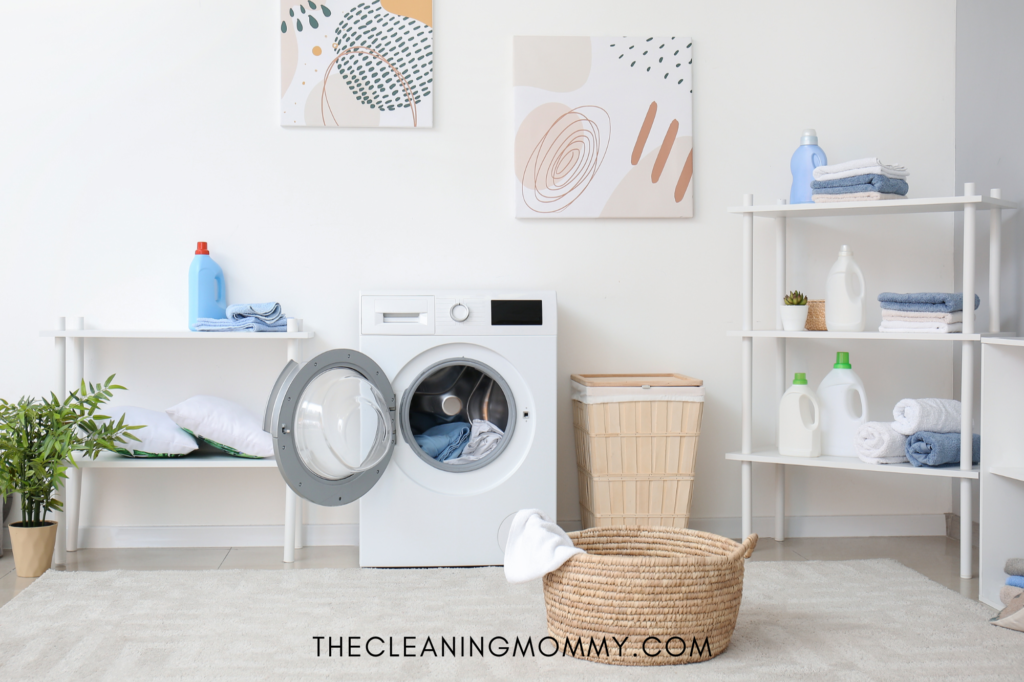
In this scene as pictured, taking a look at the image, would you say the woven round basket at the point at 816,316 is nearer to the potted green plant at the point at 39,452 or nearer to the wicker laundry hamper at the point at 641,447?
the wicker laundry hamper at the point at 641,447

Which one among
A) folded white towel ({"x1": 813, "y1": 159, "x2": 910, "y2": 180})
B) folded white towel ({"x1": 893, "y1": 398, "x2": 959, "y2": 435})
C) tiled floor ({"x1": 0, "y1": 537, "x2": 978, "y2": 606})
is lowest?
tiled floor ({"x1": 0, "y1": 537, "x2": 978, "y2": 606})

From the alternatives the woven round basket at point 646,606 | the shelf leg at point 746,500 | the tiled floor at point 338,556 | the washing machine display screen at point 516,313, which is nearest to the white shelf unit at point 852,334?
the shelf leg at point 746,500

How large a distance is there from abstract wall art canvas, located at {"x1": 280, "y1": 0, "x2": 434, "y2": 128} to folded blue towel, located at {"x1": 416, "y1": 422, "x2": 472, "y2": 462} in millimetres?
1039

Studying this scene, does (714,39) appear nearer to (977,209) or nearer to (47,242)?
(977,209)

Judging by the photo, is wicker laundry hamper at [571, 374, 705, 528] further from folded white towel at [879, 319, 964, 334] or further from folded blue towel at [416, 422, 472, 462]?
folded white towel at [879, 319, 964, 334]

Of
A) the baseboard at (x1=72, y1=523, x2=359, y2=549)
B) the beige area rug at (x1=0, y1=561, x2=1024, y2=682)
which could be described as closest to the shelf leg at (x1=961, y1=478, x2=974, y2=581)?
the beige area rug at (x1=0, y1=561, x2=1024, y2=682)

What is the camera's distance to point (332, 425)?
2361 mm

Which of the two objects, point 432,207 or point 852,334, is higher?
point 432,207

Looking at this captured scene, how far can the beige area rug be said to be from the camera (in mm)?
1678

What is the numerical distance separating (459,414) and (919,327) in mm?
1428

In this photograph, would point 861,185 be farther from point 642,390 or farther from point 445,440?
point 445,440

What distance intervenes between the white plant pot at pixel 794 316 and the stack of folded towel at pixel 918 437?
37 centimetres

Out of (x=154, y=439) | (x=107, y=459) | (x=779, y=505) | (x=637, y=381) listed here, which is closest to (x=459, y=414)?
(x=637, y=381)

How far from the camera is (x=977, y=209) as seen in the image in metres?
2.80
